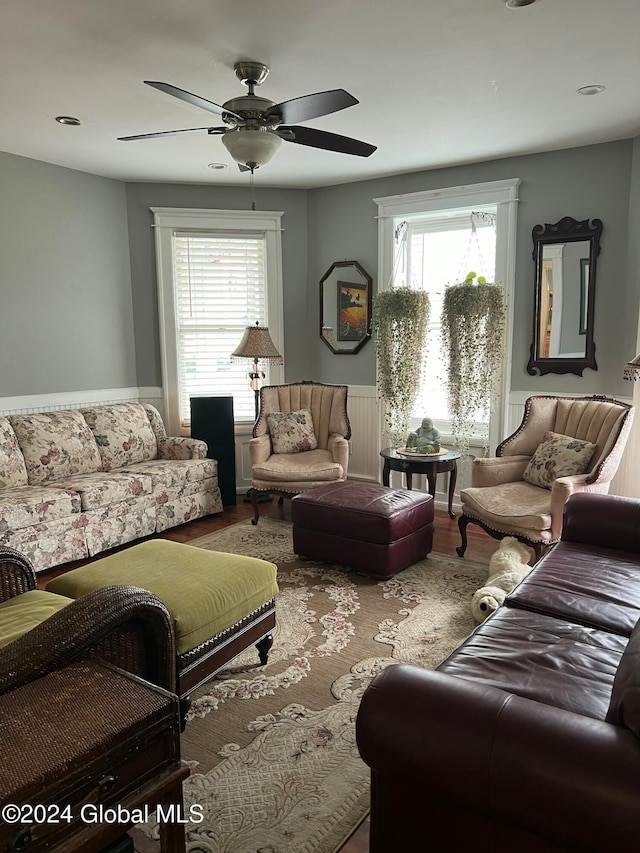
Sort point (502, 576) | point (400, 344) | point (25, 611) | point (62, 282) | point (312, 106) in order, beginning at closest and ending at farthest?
point (25, 611), point (312, 106), point (502, 576), point (62, 282), point (400, 344)

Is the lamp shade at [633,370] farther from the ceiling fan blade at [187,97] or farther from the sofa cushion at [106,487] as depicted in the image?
the sofa cushion at [106,487]

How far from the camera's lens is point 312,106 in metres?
2.51

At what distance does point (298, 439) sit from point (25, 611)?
3.14 metres

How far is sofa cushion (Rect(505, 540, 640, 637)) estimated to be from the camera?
6.82 feet

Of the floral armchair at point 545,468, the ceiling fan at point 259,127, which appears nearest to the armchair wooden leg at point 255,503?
the floral armchair at point 545,468

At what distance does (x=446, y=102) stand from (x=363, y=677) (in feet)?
10.0

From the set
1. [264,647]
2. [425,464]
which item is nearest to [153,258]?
[425,464]

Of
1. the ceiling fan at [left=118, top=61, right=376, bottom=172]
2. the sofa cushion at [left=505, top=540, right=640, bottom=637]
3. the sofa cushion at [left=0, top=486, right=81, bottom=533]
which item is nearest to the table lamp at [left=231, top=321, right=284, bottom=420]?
the sofa cushion at [left=0, top=486, right=81, bottom=533]

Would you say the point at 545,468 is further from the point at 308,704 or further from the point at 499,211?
the point at 308,704

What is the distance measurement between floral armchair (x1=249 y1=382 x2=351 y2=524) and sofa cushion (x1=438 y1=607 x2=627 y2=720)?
2.62 metres

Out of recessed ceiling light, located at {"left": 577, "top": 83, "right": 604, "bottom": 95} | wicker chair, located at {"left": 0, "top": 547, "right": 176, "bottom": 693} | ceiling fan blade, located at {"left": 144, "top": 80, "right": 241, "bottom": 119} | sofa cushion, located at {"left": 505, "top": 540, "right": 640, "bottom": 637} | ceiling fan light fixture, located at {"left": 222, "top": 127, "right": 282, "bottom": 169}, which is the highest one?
recessed ceiling light, located at {"left": 577, "top": 83, "right": 604, "bottom": 95}

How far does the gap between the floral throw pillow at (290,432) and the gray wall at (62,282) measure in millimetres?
1415

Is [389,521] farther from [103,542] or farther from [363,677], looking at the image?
[103,542]

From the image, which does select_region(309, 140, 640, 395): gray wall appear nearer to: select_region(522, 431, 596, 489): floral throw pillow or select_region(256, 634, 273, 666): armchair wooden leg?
select_region(522, 431, 596, 489): floral throw pillow
